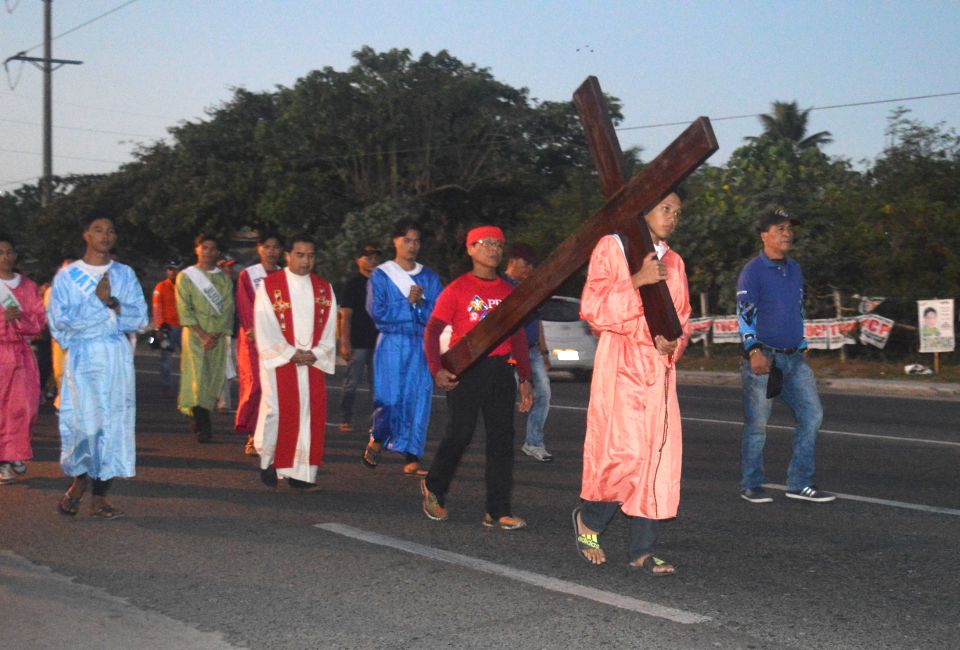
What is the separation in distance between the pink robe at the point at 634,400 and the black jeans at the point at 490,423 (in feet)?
4.46

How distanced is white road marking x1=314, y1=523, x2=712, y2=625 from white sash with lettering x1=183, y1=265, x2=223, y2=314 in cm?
519

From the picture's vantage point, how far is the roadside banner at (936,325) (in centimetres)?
2053

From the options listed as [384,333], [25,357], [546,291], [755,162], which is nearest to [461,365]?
[546,291]

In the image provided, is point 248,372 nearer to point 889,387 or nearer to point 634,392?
point 634,392

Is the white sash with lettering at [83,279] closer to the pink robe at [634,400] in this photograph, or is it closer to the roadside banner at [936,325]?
the pink robe at [634,400]

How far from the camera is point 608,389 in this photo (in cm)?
572

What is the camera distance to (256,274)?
11.3 metres

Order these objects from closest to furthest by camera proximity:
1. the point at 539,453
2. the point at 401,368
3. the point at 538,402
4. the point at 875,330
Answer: the point at 401,368 → the point at 539,453 → the point at 538,402 → the point at 875,330

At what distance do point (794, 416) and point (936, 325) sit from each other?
45.2ft

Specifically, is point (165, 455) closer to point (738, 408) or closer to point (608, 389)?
point (608, 389)

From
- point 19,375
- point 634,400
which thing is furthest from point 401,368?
point 634,400

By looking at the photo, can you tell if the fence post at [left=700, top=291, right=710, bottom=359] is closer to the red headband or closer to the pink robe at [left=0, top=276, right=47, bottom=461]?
the pink robe at [left=0, top=276, right=47, bottom=461]

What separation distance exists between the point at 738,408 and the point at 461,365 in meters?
Answer: 9.30

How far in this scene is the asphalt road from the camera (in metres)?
4.82
